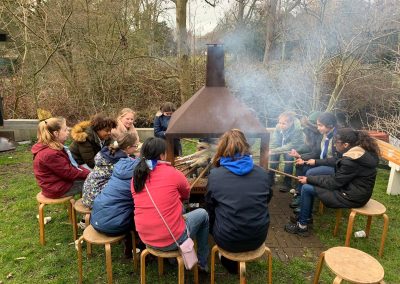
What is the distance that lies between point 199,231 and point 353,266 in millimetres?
1319

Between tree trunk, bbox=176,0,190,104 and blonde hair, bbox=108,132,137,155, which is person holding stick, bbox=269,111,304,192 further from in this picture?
tree trunk, bbox=176,0,190,104

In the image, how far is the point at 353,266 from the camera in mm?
2393

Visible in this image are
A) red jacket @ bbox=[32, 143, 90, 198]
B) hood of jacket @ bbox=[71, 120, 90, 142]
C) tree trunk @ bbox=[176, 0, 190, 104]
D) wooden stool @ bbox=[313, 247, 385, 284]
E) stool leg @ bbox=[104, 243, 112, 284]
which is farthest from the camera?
tree trunk @ bbox=[176, 0, 190, 104]

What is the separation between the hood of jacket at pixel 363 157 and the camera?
3262 mm

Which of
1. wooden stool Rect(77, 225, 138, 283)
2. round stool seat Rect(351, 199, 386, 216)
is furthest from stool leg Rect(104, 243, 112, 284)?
round stool seat Rect(351, 199, 386, 216)

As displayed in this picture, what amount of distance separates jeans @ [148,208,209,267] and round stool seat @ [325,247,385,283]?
108 centimetres

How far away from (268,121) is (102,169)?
6.68 metres

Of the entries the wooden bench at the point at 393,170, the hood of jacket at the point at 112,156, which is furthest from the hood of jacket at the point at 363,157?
the hood of jacket at the point at 112,156

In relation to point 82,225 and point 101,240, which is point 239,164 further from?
point 82,225

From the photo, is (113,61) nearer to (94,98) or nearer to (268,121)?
(94,98)

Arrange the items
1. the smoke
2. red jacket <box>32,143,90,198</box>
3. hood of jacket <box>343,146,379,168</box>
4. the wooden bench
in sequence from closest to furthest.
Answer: hood of jacket <box>343,146,379,168</box>, red jacket <box>32,143,90,198</box>, the wooden bench, the smoke

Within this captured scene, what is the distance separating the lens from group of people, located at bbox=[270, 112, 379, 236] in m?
3.32

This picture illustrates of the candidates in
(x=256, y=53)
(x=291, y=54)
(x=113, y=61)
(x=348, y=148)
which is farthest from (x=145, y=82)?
(x=348, y=148)

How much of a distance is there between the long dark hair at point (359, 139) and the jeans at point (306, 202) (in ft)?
2.32
